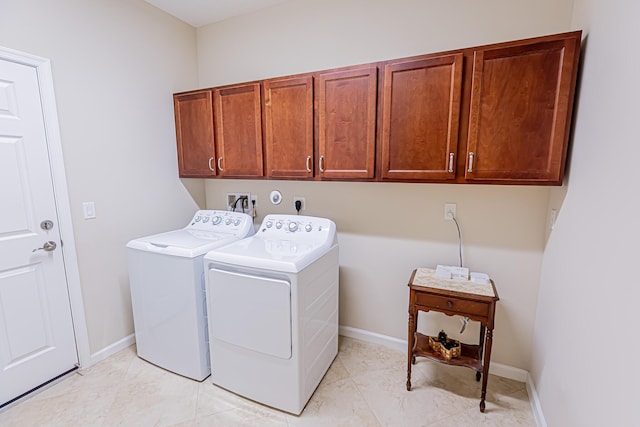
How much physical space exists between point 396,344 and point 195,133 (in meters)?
2.44

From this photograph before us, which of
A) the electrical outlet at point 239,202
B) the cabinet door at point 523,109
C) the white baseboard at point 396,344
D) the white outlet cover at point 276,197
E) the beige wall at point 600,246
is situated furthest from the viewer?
the electrical outlet at point 239,202

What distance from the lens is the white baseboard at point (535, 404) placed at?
1.60 meters

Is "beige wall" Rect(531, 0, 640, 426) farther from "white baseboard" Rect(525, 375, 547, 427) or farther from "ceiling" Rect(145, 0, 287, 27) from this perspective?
"ceiling" Rect(145, 0, 287, 27)

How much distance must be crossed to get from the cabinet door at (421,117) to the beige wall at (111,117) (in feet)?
6.46

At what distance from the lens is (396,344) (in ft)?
7.66

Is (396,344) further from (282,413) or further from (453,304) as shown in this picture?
(282,413)

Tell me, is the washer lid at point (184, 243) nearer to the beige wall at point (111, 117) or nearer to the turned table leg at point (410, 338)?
the beige wall at point (111, 117)

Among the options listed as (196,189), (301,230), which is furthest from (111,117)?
(301,230)

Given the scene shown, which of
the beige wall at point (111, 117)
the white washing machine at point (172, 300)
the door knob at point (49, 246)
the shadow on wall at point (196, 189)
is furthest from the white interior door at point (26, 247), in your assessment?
the shadow on wall at point (196, 189)

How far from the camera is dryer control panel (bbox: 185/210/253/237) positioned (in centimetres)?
235

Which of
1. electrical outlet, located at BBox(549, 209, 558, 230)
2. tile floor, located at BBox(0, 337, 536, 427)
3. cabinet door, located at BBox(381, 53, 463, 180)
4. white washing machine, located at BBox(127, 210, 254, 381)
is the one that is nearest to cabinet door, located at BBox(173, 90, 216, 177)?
white washing machine, located at BBox(127, 210, 254, 381)

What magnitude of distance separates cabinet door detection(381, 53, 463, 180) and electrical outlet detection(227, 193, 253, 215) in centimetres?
145

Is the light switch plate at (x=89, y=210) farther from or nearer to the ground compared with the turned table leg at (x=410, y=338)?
farther from the ground

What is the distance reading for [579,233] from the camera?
134 centimetres
